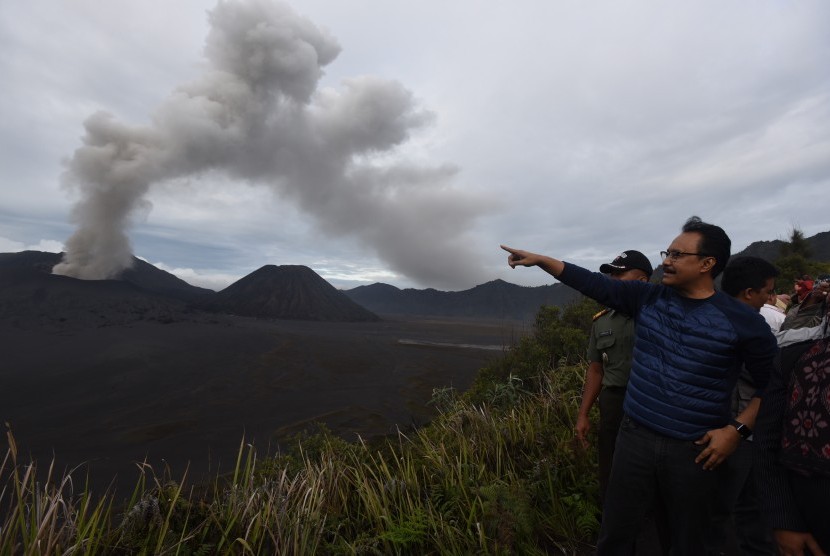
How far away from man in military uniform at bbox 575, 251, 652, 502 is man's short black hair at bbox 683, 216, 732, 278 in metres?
0.72

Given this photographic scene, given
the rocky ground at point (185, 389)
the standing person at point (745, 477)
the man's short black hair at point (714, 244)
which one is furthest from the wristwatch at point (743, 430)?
the rocky ground at point (185, 389)

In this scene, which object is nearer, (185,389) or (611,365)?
(611,365)

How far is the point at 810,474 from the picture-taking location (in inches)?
49.4

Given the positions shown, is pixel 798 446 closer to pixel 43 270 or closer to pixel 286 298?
pixel 43 270

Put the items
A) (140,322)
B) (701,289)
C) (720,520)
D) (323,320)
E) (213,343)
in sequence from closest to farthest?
1. (701,289)
2. (720,520)
3. (213,343)
4. (140,322)
5. (323,320)

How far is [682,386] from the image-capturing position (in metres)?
1.71

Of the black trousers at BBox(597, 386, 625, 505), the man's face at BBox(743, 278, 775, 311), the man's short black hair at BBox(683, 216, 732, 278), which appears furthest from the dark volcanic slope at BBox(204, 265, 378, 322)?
the man's short black hair at BBox(683, 216, 732, 278)

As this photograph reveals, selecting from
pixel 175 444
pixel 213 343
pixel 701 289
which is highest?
pixel 701 289

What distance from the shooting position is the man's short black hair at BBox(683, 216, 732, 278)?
1737 mm

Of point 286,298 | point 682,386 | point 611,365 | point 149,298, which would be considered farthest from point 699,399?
point 286,298

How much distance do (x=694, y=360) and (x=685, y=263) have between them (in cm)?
39

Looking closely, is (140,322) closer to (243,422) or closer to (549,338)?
(243,422)

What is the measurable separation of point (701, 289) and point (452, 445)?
2821 millimetres

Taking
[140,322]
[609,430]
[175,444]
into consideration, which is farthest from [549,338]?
[140,322]
